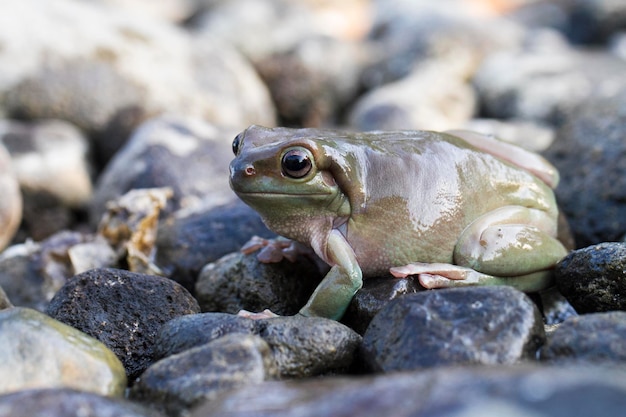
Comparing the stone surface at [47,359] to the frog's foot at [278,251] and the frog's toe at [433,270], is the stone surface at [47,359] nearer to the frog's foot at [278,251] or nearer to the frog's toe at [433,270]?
the frog's foot at [278,251]

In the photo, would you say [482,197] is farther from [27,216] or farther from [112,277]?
[27,216]

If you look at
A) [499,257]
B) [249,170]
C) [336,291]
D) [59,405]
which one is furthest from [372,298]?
[59,405]

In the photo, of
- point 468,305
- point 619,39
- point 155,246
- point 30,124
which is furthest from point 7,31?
point 619,39

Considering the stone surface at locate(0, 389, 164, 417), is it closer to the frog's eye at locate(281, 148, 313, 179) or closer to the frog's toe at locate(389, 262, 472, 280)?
the frog's eye at locate(281, 148, 313, 179)

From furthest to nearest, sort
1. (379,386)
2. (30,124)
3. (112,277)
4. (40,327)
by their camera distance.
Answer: (30,124), (112,277), (40,327), (379,386)

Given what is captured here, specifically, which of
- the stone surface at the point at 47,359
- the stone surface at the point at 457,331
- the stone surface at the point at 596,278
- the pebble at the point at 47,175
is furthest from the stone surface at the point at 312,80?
the stone surface at the point at 47,359
